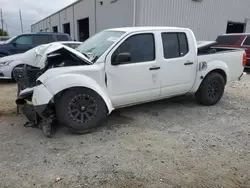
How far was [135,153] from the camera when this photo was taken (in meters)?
3.28

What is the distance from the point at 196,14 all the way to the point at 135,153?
1412 centimetres

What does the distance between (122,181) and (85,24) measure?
2409cm

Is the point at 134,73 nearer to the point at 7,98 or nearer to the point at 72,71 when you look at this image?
the point at 72,71

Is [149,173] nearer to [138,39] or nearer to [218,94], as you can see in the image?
[138,39]

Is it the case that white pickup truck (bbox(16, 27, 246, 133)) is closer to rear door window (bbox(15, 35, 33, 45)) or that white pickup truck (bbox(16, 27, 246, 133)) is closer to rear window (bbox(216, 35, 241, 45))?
rear door window (bbox(15, 35, 33, 45))

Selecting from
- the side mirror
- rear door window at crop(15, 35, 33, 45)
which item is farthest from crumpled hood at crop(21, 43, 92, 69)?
rear door window at crop(15, 35, 33, 45)

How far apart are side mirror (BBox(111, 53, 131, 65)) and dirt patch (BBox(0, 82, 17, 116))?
8.41 ft

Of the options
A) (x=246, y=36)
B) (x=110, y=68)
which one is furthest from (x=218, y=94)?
(x=246, y=36)

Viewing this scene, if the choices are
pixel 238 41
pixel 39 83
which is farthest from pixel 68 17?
pixel 39 83

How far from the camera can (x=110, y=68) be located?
388 cm

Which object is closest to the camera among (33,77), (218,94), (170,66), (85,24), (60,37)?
(33,77)

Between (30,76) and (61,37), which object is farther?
(61,37)

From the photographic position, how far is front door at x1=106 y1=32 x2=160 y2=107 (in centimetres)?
396

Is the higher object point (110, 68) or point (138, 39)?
point (138, 39)
